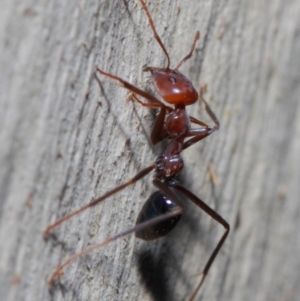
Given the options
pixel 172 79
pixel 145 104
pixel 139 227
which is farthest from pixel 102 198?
pixel 172 79

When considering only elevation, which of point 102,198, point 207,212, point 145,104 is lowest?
point 207,212

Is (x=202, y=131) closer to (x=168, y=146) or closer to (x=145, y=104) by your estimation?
(x=168, y=146)

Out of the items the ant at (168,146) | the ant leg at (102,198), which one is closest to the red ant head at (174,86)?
the ant at (168,146)

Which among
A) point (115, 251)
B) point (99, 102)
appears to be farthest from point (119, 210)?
point (99, 102)

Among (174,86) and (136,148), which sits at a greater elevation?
(174,86)

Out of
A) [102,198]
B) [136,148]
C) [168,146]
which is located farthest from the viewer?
[168,146]

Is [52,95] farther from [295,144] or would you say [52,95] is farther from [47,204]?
[295,144]

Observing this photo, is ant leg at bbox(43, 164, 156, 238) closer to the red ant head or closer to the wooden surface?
the wooden surface
